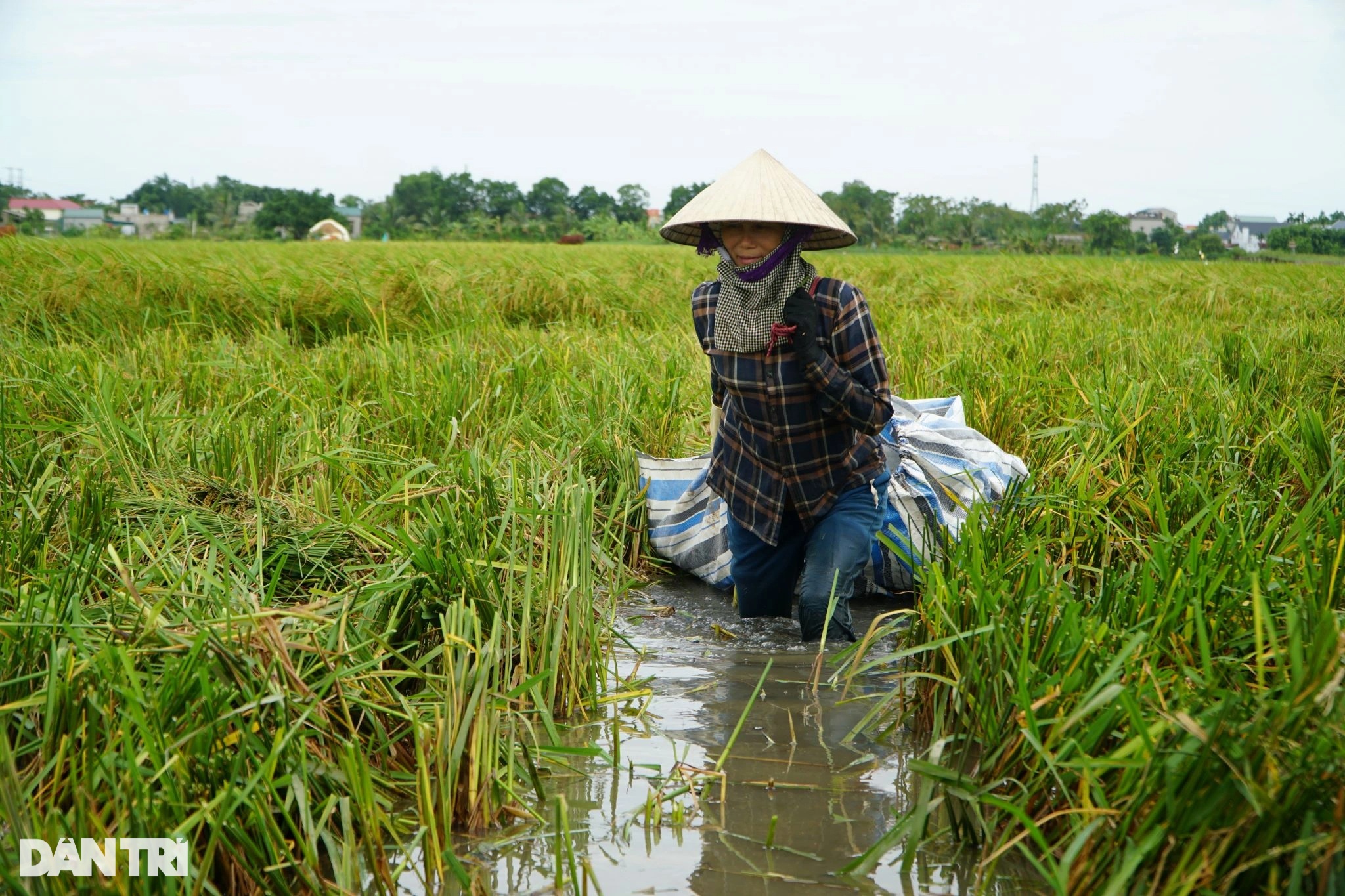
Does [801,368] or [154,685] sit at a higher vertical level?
[801,368]

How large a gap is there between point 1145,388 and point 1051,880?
288 centimetres

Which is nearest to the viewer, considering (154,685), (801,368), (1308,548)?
(154,685)

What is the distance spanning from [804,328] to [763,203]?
349 mm

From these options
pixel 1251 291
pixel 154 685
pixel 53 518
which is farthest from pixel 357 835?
pixel 1251 291

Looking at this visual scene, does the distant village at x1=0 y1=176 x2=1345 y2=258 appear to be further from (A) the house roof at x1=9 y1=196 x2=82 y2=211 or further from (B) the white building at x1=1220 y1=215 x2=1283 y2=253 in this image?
(A) the house roof at x1=9 y1=196 x2=82 y2=211

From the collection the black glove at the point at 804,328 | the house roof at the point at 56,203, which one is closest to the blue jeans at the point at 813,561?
the black glove at the point at 804,328

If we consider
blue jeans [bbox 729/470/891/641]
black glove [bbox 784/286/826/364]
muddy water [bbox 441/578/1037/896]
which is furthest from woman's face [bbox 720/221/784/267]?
muddy water [bbox 441/578/1037/896]

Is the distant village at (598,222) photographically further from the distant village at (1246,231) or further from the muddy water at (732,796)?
the muddy water at (732,796)

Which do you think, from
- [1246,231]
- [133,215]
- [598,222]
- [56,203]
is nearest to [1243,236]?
[1246,231]

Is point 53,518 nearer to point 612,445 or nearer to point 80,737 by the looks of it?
point 80,737

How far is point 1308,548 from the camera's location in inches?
93.1

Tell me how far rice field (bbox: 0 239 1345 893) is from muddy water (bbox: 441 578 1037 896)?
0.24 ft

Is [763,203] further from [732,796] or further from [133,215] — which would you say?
[133,215]

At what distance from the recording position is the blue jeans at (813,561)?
2.97 metres
